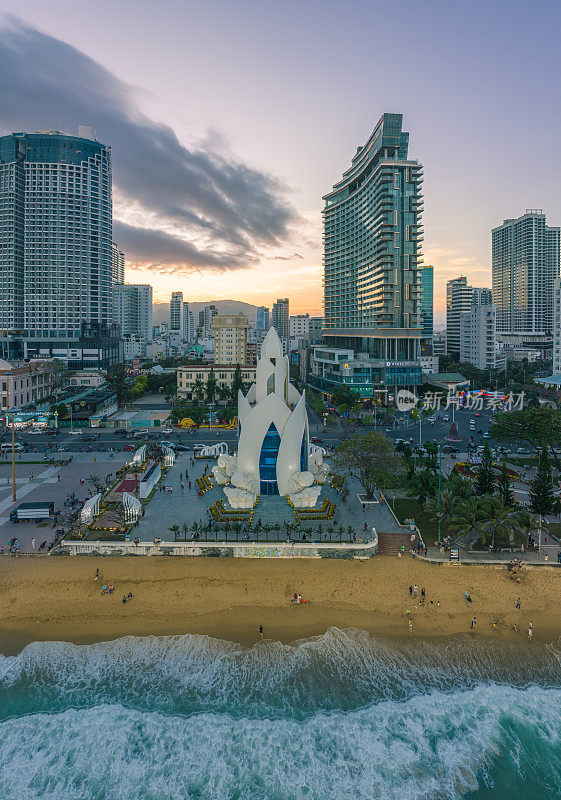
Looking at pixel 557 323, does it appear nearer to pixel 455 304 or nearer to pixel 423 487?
pixel 423 487

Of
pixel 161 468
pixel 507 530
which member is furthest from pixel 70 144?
pixel 507 530

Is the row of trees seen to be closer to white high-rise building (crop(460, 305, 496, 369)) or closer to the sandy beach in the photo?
the sandy beach

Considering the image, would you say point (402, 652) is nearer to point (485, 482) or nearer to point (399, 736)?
point (399, 736)

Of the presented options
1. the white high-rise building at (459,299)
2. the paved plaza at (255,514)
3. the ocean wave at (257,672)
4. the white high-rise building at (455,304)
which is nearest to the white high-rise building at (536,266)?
the white high-rise building at (459,299)

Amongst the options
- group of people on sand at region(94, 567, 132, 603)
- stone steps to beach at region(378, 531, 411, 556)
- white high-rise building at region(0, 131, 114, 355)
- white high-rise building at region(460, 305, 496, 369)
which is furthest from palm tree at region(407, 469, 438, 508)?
white high-rise building at region(0, 131, 114, 355)

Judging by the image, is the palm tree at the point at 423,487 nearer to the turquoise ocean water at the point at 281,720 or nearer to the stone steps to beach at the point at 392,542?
the stone steps to beach at the point at 392,542

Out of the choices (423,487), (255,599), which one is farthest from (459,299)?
(255,599)
